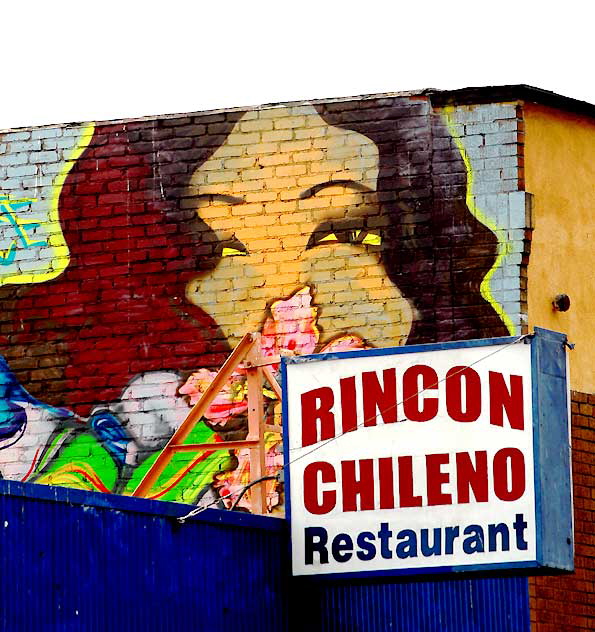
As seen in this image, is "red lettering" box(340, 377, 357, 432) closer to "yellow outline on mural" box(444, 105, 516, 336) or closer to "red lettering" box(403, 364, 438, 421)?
"red lettering" box(403, 364, 438, 421)

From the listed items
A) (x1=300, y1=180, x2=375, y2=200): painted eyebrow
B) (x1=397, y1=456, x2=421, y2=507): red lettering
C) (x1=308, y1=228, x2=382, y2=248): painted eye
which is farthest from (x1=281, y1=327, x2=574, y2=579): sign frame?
(x1=300, y1=180, x2=375, y2=200): painted eyebrow

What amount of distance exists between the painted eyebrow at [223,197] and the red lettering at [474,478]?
5.63m

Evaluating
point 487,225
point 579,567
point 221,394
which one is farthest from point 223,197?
point 579,567

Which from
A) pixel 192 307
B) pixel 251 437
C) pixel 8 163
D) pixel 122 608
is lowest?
pixel 122 608

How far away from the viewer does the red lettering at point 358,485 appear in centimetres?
1285

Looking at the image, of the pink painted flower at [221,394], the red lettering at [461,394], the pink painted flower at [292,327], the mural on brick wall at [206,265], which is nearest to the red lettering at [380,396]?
the red lettering at [461,394]

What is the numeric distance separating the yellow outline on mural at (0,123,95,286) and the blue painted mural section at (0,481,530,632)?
5.66m

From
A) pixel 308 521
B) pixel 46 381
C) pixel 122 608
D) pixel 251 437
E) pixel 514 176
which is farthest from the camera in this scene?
pixel 46 381

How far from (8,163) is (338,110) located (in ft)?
11.4

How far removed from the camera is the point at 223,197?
1769cm

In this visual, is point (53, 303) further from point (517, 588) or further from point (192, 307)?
point (517, 588)

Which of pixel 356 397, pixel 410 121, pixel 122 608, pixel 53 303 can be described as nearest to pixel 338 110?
pixel 410 121

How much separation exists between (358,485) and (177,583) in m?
1.58

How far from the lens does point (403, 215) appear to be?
56.0 ft
